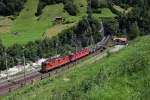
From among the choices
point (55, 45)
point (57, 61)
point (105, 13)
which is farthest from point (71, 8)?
point (57, 61)

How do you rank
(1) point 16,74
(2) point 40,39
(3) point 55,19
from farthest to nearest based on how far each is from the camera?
(3) point 55,19
(2) point 40,39
(1) point 16,74

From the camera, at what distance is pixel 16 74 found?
9656cm

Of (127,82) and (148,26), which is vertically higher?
(127,82)

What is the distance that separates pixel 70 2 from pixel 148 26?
164ft

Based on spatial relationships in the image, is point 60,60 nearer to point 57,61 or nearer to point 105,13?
point 57,61

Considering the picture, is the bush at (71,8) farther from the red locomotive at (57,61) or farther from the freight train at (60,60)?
the red locomotive at (57,61)

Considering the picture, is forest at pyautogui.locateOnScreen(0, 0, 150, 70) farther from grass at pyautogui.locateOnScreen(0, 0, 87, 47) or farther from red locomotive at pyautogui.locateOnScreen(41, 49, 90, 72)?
red locomotive at pyautogui.locateOnScreen(41, 49, 90, 72)

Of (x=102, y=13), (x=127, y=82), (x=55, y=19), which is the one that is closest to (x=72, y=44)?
(x=55, y=19)

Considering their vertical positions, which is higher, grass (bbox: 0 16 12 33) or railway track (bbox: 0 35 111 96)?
railway track (bbox: 0 35 111 96)

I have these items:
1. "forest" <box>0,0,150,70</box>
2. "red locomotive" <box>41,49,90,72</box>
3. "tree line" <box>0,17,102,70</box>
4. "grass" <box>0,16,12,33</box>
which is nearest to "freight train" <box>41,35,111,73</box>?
"red locomotive" <box>41,49,90,72</box>

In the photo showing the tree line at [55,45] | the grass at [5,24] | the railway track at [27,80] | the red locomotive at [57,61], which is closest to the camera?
the railway track at [27,80]

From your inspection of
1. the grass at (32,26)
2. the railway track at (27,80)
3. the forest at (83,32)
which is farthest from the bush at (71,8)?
the railway track at (27,80)

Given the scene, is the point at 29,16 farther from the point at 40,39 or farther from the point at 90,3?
the point at 40,39

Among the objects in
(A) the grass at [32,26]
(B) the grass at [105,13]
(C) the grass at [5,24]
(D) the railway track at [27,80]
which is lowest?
(C) the grass at [5,24]
